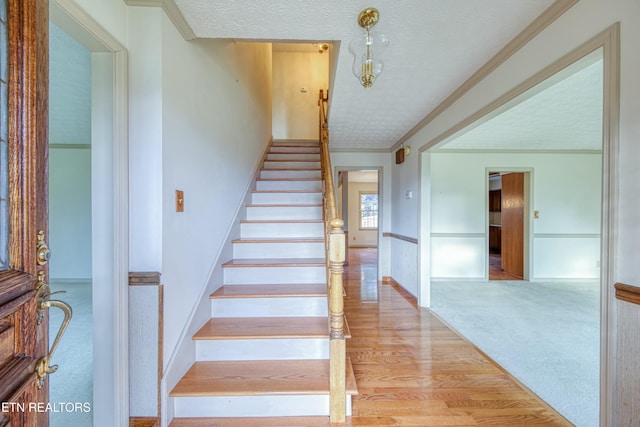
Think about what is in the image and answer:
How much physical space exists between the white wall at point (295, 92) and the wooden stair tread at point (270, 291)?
3.93m

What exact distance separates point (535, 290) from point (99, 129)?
5755mm

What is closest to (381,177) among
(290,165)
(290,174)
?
(290,165)

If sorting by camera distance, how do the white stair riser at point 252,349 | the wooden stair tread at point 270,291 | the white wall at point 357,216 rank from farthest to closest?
the white wall at point 357,216, the wooden stair tread at point 270,291, the white stair riser at point 252,349

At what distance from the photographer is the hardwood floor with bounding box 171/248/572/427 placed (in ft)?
5.36

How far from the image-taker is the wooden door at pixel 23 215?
1.94ft

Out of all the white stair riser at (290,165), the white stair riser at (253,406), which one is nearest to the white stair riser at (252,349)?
the white stair riser at (253,406)

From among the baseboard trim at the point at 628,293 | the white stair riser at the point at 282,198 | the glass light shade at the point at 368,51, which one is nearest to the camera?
the baseboard trim at the point at 628,293

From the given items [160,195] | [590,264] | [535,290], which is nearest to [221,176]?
[160,195]

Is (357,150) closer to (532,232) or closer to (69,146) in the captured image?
(532,232)

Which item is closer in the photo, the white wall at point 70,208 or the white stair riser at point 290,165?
the white stair riser at point 290,165

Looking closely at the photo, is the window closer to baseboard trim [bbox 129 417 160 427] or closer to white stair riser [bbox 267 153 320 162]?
white stair riser [bbox 267 153 320 162]

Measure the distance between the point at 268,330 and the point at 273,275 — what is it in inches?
21.8

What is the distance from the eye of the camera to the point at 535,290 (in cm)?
440

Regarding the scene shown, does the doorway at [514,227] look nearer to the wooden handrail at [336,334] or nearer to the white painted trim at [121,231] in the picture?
the wooden handrail at [336,334]
